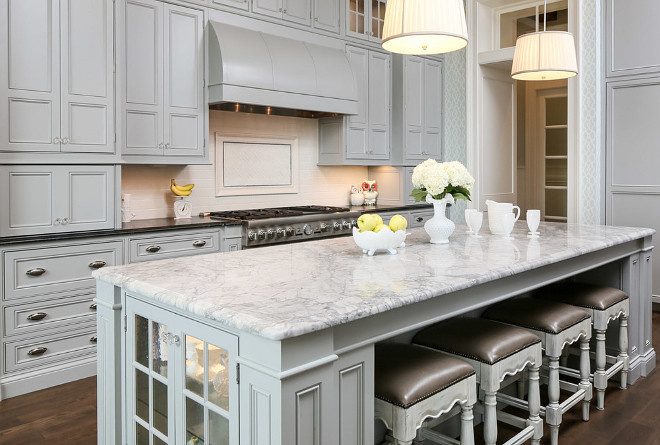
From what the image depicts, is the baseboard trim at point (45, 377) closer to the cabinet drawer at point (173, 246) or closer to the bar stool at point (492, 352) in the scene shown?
the cabinet drawer at point (173, 246)

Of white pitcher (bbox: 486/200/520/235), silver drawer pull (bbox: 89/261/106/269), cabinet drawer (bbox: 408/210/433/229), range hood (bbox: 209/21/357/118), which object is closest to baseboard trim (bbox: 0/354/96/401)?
silver drawer pull (bbox: 89/261/106/269)

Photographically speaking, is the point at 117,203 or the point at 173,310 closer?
the point at 173,310

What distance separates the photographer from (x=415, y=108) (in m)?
6.39

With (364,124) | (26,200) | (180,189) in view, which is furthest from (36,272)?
(364,124)

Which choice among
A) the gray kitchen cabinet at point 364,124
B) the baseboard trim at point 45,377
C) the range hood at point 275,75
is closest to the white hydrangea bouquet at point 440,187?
the range hood at point 275,75

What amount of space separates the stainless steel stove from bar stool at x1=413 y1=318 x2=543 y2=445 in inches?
89.8

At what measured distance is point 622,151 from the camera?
18.2 ft

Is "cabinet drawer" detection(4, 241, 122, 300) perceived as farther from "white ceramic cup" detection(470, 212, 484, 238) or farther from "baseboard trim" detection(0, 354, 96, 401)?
"white ceramic cup" detection(470, 212, 484, 238)

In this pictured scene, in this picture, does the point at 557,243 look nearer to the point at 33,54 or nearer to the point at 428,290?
the point at 428,290

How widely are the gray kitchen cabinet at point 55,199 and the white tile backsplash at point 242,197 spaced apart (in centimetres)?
76

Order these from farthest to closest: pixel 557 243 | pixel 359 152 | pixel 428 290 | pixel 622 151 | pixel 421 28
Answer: pixel 359 152, pixel 622 151, pixel 557 243, pixel 421 28, pixel 428 290

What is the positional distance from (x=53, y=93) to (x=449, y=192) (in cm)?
257

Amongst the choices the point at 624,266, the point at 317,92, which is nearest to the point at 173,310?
the point at 624,266

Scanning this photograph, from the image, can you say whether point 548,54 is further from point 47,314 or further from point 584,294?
point 47,314
